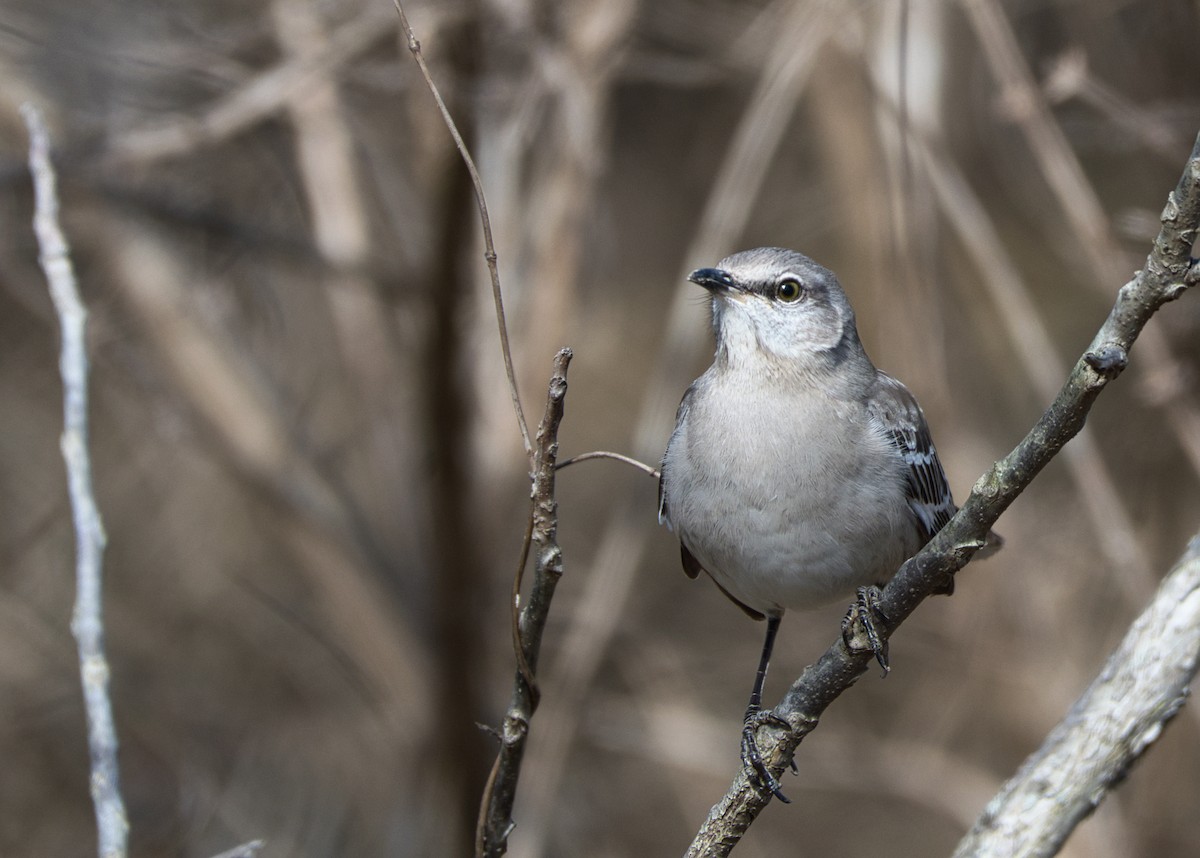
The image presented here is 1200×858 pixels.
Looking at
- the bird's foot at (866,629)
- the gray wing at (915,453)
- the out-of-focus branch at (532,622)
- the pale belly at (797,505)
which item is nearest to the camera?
the out-of-focus branch at (532,622)

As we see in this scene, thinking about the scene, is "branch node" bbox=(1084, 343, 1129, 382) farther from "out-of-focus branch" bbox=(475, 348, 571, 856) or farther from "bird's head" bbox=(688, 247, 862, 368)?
"bird's head" bbox=(688, 247, 862, 368)

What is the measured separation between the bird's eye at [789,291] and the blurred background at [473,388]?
2.75 feet

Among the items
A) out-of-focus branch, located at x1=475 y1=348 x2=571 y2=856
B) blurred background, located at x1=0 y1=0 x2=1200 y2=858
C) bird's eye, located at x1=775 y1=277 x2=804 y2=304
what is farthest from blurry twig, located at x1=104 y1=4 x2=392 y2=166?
out-of-focus branch, located at x1=475 y1=348 x2=571 y2=856

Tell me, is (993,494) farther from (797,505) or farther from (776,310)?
(776,310)

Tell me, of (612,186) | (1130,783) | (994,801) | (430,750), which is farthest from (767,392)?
(612,186)

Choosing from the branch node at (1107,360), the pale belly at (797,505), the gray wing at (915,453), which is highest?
the gray wing at (915,453)

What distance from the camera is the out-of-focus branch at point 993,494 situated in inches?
91.4

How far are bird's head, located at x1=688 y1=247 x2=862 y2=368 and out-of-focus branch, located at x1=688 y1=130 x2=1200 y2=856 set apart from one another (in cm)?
156

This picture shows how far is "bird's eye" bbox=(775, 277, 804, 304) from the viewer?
453 cm

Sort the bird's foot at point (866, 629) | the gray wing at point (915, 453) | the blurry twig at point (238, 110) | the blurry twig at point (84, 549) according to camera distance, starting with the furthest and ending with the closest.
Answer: the blurry twig at point (238, 110), the gray wing at point (915, 453), the blurry twig at point (84, 549), the bird's foot at point (866, 629)

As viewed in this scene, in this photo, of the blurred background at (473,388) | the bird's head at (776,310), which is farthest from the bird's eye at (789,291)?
the blurred background at (473,388)

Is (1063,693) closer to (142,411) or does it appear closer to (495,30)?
(495,30)

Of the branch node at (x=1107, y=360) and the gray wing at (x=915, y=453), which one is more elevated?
the gray wing at (x=915, y=453)

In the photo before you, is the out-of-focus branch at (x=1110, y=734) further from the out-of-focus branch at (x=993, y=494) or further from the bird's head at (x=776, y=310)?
the bird's head at (x=776, y=310)
